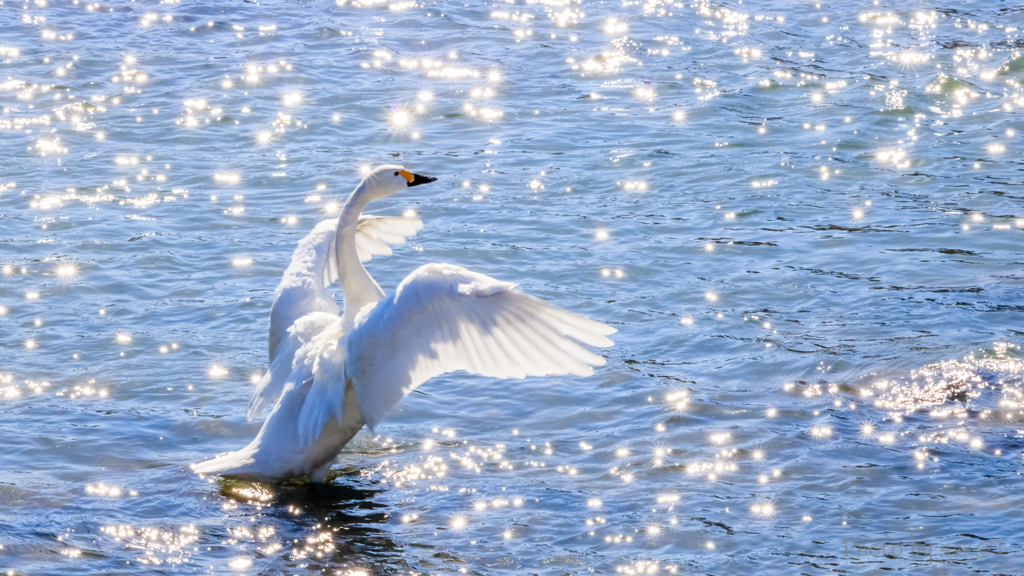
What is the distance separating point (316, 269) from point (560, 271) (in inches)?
107

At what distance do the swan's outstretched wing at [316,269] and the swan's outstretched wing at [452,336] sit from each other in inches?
35.5

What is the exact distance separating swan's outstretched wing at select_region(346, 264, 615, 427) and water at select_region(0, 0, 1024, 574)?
750 mm

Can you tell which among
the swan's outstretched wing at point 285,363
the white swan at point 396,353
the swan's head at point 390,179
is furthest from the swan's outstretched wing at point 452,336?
the swan's head at point 390,179

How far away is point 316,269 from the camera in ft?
24.0

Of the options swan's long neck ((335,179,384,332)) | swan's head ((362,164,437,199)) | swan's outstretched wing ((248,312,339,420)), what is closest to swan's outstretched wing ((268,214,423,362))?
swan's long neck ((335,179,384,332))

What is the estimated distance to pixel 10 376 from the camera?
7.83 meters

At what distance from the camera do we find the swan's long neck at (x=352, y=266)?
6.76 metres

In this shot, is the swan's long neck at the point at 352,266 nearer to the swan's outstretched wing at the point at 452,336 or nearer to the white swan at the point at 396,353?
the white swan at the point at 396,353

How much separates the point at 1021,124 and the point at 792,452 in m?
7.12

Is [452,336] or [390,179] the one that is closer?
[452,336]

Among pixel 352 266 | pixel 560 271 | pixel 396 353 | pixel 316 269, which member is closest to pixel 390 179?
pixel 352 266

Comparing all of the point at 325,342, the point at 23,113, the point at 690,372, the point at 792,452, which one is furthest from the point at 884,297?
the point at 23,113

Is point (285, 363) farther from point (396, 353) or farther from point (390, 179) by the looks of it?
point (390, 179)

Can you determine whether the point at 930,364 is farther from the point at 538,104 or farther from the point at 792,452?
the point at 538,104
